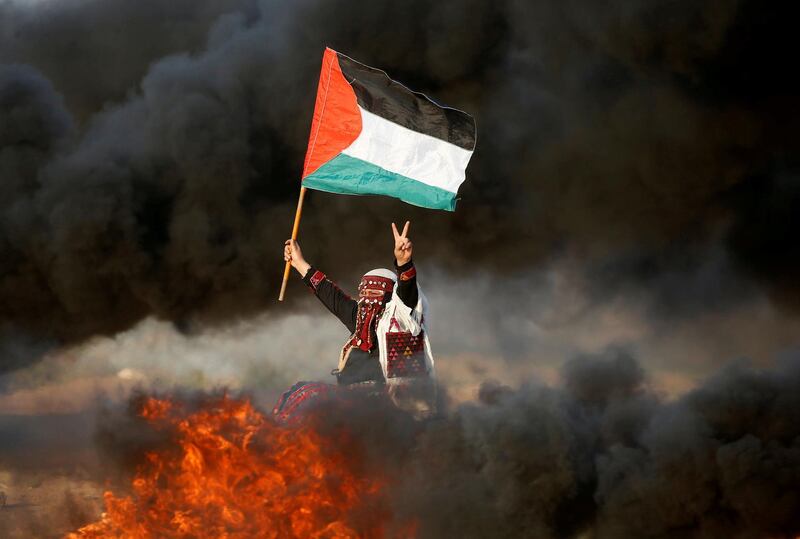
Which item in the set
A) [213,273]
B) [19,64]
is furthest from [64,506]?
[19,64]

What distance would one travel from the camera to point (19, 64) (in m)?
17.8

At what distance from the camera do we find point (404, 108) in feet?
37.7

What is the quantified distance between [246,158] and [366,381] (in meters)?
7.03

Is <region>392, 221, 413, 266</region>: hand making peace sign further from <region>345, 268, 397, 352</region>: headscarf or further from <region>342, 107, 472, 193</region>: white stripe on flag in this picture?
<region>342, 107, 472, 193</region>: white stripe on flag

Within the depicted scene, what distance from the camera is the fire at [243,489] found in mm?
9188

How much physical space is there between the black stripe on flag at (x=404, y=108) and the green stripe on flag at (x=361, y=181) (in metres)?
0.64

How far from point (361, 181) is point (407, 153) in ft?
2.13

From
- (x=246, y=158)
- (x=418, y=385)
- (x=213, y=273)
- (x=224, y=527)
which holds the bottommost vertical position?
(x=224, y=527)

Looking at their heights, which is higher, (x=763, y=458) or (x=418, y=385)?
(x=418, y=385)

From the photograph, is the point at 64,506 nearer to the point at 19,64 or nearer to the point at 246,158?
the point at 246,158

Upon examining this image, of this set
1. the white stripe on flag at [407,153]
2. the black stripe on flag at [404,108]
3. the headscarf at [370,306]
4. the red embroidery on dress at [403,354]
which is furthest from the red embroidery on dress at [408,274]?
the black stripe on flag at [404,108]

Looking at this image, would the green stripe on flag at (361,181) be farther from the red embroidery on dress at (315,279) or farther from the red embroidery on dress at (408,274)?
the red embroidery on dress at (408,274)

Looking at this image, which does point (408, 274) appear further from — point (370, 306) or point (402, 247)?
point (370, 306)

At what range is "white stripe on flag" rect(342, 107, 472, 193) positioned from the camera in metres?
11.3
